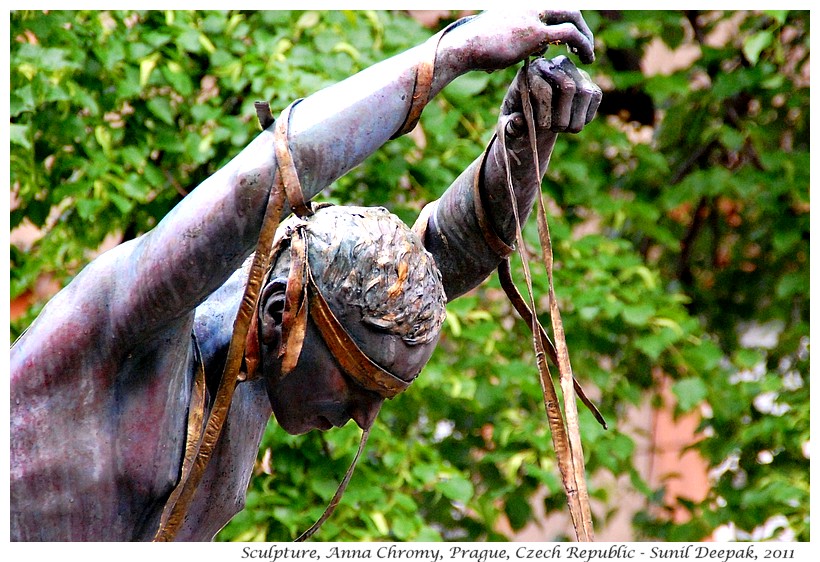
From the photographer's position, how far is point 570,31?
1.69 meters

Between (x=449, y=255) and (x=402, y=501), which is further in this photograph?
(x=402, y=501)

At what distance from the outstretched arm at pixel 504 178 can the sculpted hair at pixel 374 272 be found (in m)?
0.19

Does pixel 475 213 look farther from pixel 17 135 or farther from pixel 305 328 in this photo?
pixel 17 135

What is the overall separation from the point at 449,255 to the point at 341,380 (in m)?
0.31

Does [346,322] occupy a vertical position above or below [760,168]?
above

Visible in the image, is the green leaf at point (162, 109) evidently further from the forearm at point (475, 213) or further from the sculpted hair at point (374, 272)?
the sculpted hair at point (374, 272)

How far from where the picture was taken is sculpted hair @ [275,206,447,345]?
71.9 inches

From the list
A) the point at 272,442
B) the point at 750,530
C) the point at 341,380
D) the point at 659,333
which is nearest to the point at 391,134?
the point at 341,380

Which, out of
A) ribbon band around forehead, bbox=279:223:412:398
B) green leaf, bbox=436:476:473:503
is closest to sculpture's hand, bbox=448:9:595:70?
ribbon band around forehead, bbox=279:223:412:398

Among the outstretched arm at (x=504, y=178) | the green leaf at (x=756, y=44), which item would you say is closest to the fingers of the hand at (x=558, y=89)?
the outstretched arm at (x=504, y=178)
